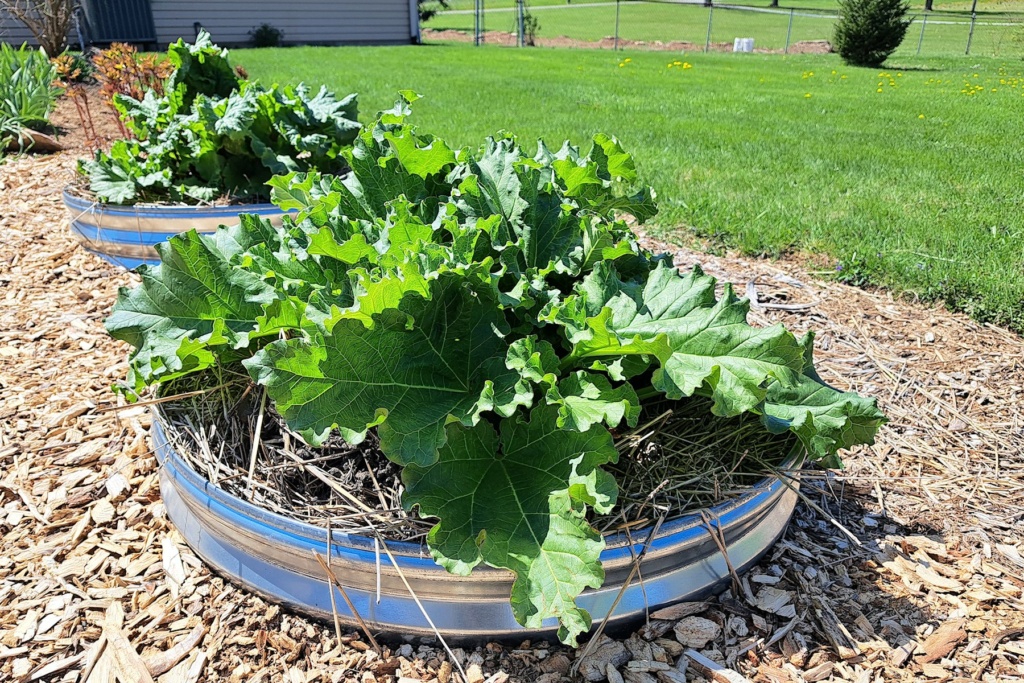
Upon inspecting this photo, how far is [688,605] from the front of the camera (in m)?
1.94

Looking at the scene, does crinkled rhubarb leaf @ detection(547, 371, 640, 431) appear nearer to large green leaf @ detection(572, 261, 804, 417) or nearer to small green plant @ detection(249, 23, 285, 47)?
large green leaf @ detection(572, 261, 804, 417)

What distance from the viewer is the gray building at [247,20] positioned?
54.6 feet

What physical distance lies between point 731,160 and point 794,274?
2.64m

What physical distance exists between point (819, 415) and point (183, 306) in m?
1.60

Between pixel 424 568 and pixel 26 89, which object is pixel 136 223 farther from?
pixel 26 89

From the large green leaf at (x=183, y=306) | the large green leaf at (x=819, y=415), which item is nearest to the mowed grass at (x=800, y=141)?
the large green leaf at (x=819, y=415)

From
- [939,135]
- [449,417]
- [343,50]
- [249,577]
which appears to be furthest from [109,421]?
[343,50]

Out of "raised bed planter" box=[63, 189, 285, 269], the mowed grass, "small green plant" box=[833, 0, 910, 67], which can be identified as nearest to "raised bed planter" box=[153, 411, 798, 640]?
"raised bed planter" box=[63, 189, 285, 269]

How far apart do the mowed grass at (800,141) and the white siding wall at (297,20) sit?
478cm

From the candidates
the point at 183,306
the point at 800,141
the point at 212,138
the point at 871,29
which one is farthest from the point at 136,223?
the point at 871,29

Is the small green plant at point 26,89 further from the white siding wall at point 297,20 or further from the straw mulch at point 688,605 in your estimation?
the white siding wall at point 297,20

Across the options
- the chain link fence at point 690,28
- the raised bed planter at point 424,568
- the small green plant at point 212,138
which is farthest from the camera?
the chain link fence at point 690,28

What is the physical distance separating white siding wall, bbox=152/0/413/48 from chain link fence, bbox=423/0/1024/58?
289cm

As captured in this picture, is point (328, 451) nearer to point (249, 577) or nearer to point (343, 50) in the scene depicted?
point (249, 577)
